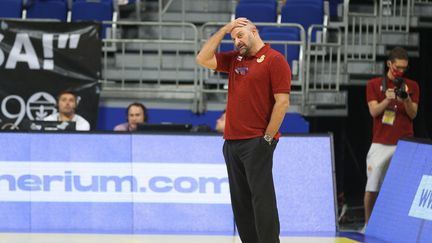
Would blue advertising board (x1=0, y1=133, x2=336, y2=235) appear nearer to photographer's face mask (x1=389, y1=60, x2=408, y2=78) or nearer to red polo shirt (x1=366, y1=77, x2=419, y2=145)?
red polo shirt (x1=366, y1=77, x2=419, y2=145)

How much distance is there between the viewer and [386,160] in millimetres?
12164

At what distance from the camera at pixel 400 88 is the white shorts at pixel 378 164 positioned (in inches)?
27.8

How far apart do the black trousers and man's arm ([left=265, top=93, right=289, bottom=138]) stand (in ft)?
0.46

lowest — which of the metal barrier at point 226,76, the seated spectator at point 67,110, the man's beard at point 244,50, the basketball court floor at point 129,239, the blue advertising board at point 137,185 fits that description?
the basketball court floor at point 129,239

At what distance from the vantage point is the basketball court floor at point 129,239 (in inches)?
414

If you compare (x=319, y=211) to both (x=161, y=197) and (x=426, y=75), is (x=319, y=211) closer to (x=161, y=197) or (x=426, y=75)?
(x=161, y=197)

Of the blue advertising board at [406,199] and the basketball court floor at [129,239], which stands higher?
the blue advertising board at [406,199]

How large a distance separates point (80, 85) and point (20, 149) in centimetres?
321

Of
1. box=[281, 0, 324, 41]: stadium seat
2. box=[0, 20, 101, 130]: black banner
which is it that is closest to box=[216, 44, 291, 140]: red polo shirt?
box=[0, 20, 101, 130]: black banner

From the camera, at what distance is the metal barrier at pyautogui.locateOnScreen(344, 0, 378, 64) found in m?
15.7

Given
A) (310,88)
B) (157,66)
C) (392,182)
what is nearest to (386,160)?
(392,182)

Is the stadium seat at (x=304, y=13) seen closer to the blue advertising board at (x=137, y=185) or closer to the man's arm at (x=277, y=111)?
the blue advertising board at (x=137, y=185)

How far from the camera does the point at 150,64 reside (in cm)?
1562

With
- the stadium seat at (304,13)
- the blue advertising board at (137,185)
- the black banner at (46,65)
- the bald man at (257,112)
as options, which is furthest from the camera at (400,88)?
the black banner at (46,65)
